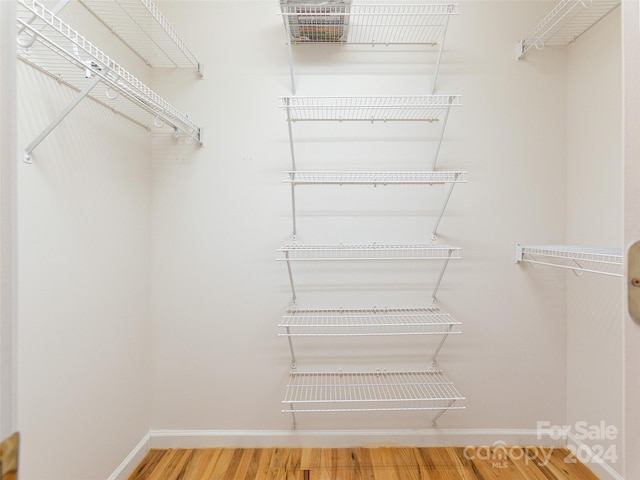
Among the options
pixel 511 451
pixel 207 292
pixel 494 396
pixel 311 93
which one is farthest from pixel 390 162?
pixel 511 451

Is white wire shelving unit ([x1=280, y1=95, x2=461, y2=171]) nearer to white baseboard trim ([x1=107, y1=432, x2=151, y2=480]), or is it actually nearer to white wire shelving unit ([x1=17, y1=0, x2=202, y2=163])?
white wire shelving unit ([x1=17, y1=0, x2=202, y2=163])

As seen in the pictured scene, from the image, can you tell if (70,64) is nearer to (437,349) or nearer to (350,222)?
(350,222)

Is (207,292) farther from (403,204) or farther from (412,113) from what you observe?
(412,113)

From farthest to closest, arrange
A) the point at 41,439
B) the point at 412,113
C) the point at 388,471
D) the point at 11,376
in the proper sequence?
the point at 412,113, the point at 388,471, the point at 41,439, the point at 11,376

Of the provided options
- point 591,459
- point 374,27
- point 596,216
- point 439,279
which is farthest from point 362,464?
point 374,27

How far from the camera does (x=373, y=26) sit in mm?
1663

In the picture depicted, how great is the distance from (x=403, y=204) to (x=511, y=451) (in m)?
1.43

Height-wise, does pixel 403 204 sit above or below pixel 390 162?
below

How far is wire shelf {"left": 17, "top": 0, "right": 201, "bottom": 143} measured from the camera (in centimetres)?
79

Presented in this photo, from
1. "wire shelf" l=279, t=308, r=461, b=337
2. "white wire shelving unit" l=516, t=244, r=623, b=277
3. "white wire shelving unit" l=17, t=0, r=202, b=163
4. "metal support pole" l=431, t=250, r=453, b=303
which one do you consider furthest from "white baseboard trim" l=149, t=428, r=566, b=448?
"white wire shelving unit" l=17, t=0, r=202, b=163

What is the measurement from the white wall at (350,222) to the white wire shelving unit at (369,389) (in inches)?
3.0

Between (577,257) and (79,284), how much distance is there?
1.97 metres

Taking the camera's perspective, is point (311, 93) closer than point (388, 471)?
No

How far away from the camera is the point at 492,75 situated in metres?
1.72
